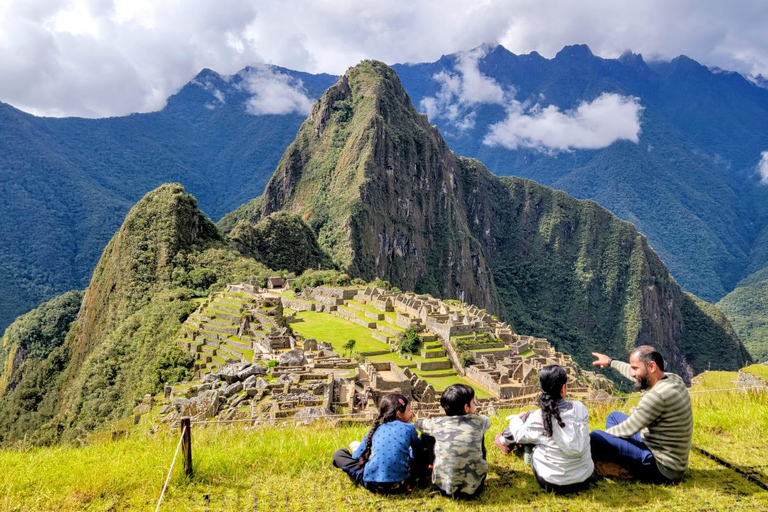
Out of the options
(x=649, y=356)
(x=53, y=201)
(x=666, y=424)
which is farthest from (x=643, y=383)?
(x=53, y=201)

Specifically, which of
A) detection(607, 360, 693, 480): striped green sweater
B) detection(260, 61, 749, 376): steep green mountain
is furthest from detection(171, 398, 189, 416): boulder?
detection(260, 61, 749, 376): steep green mountain

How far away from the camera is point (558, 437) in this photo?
5.34 meters

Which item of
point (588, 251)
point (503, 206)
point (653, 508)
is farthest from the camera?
point (503, 206)

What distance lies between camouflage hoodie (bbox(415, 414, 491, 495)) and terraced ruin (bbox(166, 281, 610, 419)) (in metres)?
7.10

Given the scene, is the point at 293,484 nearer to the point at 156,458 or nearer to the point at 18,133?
the point at 156,458

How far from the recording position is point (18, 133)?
161 metres

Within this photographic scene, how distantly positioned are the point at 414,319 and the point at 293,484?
33.8 m

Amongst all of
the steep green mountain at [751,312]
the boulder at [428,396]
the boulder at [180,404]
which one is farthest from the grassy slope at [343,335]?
the steep green mountain at [751,312]

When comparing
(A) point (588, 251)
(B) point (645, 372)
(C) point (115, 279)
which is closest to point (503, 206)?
(A) point (588, 251)

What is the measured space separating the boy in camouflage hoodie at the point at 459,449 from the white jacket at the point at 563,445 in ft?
1.71

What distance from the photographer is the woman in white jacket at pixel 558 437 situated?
17.4ft

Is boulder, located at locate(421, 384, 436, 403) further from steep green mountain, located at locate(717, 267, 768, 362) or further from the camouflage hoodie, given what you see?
steep green mountain, located at locate(717, 267, 768, 362)

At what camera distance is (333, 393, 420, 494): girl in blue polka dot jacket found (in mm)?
5555

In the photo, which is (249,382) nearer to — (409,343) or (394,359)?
(394,359)
